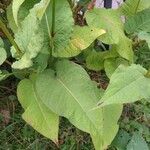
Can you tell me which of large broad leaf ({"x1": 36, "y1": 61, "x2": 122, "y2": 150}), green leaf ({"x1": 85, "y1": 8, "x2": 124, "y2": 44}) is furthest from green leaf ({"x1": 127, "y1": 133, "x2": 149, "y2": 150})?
green leaf ({"x1": 85, "y1": 8, "x2": 124, "y2": 44})

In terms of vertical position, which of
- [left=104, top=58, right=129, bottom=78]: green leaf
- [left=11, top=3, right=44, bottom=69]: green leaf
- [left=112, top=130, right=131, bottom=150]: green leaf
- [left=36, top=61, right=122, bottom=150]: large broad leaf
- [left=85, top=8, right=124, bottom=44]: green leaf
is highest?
[left=11, top=3, right=44, bottom=69]: green leaf

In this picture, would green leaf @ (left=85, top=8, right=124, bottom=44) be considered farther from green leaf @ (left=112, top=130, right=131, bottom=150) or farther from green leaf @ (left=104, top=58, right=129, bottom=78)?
green leaf @ (left=112, top=130, right=131, bottom=150)

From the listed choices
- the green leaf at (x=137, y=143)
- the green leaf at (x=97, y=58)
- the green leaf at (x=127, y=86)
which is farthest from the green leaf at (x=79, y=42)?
the green leaf at (x=137, y=143)

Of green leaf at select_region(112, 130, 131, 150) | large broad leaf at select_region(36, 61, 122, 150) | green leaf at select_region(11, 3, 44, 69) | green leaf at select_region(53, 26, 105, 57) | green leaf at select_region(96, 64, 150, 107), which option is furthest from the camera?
green leaf at select_region(112, 130, 131, 150)

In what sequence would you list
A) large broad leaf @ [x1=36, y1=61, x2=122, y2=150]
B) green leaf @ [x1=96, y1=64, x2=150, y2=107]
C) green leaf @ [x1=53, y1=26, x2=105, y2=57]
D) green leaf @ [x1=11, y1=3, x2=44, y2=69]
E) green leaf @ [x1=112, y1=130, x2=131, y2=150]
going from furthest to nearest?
green leaf @ [x1=112, y1=130, x2=131, y2=150]
green leaf @ [x1=53, y1=26, x2=105, y2=57]
large broad leaf @ [x1=36, y1=61, x2=122, y2=150]
green leaf @ [x1=11, y1=3, x2=44, y2=69]
green leaf @ [x1=96, y1=64, x2=150, y2=107]

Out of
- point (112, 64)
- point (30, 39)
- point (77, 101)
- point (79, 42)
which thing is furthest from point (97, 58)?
point (30, 39)
